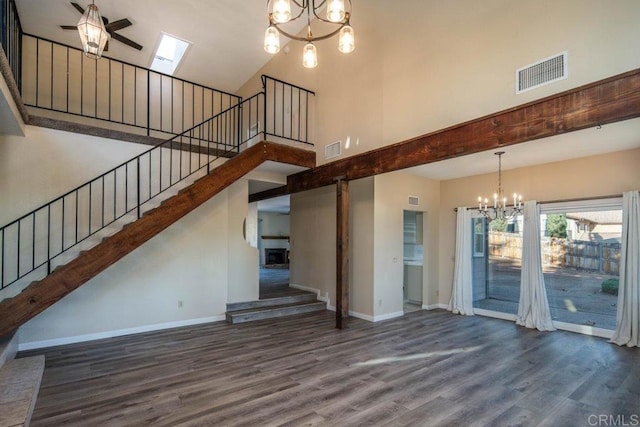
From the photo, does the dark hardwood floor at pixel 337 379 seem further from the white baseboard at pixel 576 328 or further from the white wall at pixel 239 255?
the white wall at pixel 239 255

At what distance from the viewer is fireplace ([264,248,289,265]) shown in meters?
14.4

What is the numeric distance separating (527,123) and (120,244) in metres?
5.01

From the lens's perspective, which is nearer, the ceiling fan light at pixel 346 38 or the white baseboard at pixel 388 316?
the ceiling fan light at pixel 346 38

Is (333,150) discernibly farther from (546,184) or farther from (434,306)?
(434,306)

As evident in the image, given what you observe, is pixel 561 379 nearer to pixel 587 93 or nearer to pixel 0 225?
pixel 587 93

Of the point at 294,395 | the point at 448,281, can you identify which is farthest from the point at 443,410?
the point at 448,281

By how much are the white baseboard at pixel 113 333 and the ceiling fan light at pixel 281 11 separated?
16.7 feet

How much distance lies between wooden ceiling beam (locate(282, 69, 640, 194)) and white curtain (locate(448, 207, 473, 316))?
3.07 meters

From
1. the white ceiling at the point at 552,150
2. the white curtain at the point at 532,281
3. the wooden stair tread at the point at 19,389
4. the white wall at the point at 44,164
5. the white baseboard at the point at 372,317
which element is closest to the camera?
the wooden stair tread at the point at 19,389

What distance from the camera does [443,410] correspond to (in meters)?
3.02

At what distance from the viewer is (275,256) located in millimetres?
14578

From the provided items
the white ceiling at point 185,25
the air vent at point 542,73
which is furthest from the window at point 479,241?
the white ceiling at point 185,25

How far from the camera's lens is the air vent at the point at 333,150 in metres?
6.14

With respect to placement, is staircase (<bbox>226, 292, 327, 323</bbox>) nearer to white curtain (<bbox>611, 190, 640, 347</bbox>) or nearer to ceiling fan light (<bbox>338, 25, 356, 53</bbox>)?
ceiling fan light (<bbox>338, 25, 356, 53</bbox>)
